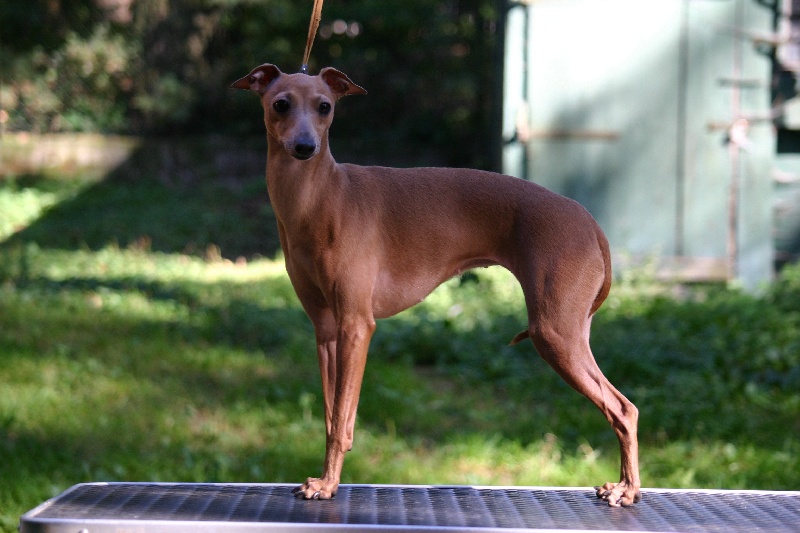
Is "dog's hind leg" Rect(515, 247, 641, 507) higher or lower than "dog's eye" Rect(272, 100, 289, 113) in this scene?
lower

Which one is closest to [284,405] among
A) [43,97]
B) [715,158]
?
[715,158]

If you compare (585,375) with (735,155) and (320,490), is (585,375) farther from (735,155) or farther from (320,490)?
(735,155)

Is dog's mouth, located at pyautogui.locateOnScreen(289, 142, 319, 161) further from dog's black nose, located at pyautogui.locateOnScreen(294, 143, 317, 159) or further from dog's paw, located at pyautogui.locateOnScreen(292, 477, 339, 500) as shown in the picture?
dog's paw, located at pyautogui.locateOnScreen(292, 477, 339, 500)

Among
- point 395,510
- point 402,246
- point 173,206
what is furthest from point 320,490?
point 173,206

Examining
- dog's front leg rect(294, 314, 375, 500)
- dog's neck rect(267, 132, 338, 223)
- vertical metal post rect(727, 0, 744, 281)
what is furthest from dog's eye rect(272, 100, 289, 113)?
vertical metal post rect(727, 0, 744, 281)

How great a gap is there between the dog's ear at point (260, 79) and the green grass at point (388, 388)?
2178 mm

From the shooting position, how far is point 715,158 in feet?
27.3

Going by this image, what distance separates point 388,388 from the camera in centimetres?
557

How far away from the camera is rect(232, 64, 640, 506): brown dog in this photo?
2.14m

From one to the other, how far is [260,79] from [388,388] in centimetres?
358

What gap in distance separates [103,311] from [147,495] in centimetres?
479

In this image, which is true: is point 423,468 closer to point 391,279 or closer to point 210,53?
point 391,279

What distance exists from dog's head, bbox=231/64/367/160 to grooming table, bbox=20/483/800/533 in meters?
0.85

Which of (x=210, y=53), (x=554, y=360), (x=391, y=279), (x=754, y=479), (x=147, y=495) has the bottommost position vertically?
(x=754, y=479)
